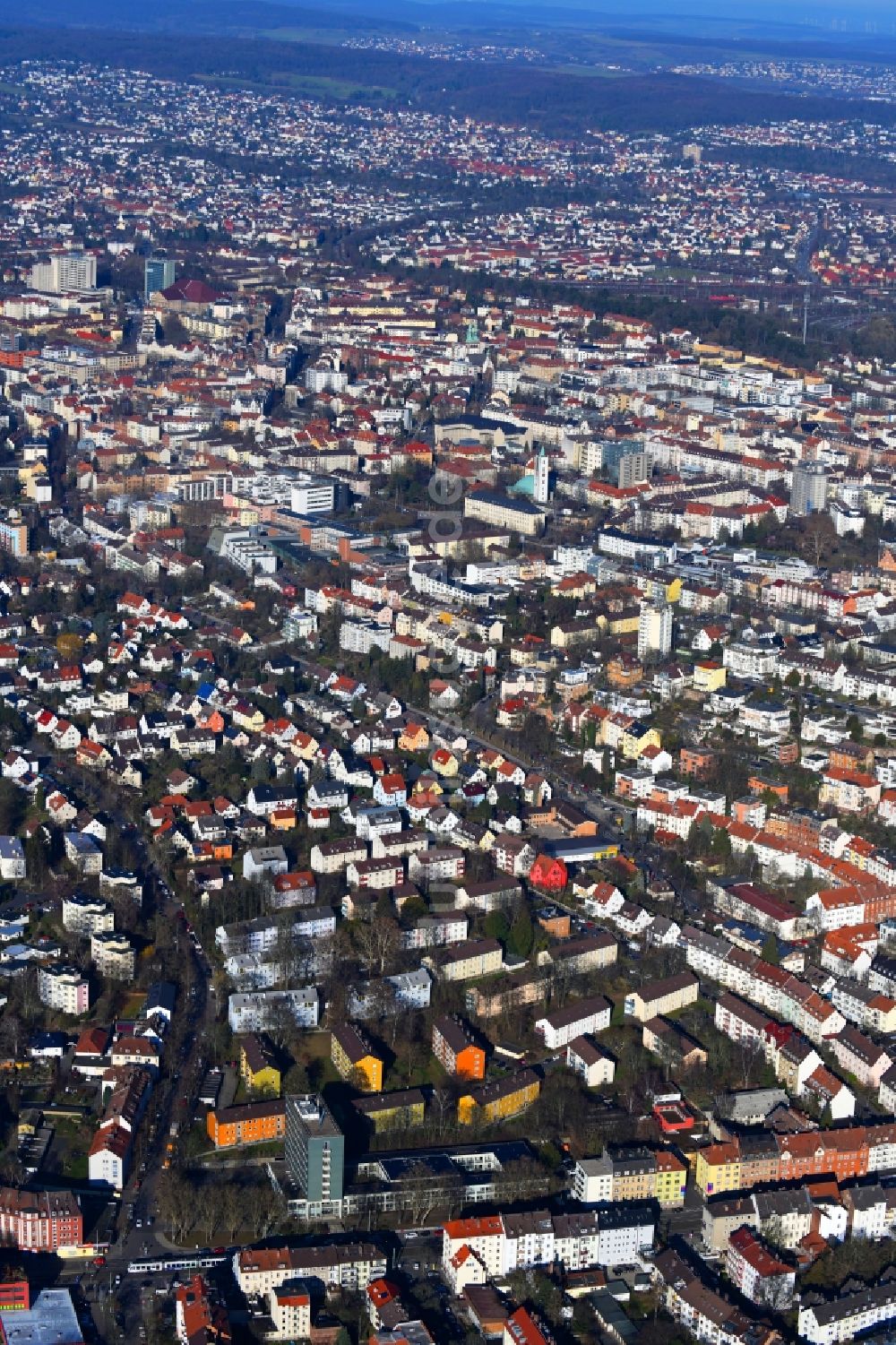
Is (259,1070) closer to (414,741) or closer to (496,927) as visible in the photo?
(496,927)

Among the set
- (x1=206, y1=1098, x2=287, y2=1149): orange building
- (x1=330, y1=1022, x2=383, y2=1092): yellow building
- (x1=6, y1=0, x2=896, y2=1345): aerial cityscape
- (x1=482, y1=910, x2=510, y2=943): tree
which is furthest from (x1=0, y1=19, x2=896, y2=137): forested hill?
(x1=206, y1=1098, x2=287, y2=1149): orange building

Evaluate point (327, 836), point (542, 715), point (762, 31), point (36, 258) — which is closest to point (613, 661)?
point (542, 715)

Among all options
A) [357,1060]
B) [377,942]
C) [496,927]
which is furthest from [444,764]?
[357,1060]

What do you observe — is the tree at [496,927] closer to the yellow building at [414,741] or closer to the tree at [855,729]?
the yellow building at [414,741]

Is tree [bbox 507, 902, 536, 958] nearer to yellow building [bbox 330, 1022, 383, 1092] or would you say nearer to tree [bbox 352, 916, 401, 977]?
tree [bbox 352, 916, 401, 977]

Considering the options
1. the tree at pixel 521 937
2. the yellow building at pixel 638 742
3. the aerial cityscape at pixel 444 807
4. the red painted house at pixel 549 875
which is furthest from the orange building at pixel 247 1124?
the yellow building at pixel 638 742

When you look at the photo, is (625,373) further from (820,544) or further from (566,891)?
(566,891)
